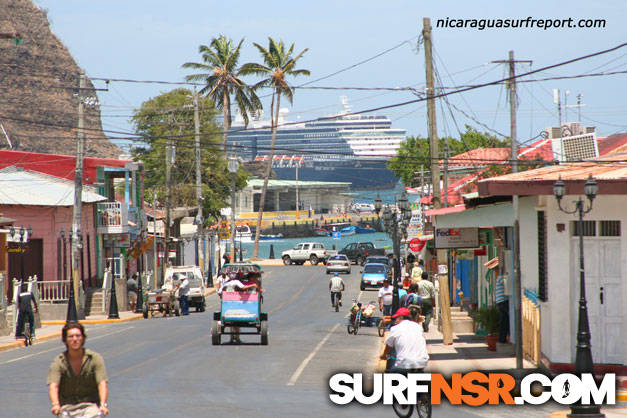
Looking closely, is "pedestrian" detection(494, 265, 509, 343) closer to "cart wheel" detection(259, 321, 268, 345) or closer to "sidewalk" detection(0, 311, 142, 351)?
"cart wheel" detection(259, 321, 268, 345)

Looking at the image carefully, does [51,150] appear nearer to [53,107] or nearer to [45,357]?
[53,107]

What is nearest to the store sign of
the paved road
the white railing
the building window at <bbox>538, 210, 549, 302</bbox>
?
the paved road

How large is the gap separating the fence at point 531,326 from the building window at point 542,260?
45cm

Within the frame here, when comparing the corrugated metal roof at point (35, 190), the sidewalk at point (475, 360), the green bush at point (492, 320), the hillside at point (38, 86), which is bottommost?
the sidewalk at point (475, 360)

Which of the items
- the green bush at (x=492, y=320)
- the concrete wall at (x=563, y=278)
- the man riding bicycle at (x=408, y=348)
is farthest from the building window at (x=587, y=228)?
the green bush at (x=492, y=320)

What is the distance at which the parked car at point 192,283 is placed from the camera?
141 feet

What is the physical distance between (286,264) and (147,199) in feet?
43.9

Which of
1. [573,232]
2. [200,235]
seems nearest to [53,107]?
[200,235]

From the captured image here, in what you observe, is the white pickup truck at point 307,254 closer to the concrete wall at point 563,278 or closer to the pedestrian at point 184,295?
the pedestrian at point 184,295

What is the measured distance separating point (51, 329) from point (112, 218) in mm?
15137

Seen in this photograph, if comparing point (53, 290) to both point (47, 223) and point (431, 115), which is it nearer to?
point (47, 223)

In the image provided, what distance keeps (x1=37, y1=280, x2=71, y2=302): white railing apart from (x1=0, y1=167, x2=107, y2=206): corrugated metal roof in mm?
3462

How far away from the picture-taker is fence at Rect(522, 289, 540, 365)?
19.6m

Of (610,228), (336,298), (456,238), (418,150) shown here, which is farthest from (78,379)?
(418,150)
